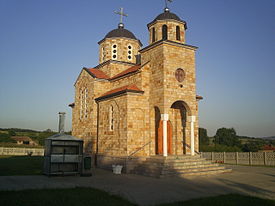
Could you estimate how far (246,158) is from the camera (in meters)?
23.5

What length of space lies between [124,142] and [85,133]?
18.5 feet

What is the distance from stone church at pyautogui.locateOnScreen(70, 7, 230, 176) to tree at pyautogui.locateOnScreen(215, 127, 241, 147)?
155 ft

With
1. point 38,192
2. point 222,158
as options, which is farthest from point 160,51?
point 222,158

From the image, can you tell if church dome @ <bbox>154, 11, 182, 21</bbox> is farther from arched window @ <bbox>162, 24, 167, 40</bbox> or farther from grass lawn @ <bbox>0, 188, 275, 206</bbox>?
grass lawn @ <bbox>0, 188, 275, 206</bbox>

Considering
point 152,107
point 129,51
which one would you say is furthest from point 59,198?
point 129,51

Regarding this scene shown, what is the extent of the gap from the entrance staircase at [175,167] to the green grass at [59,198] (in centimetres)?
520

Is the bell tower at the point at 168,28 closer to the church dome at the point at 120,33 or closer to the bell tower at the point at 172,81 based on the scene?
the bell tower at the point at 172,81

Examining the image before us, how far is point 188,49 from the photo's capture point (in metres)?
17.8

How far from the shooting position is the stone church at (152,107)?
642 inches

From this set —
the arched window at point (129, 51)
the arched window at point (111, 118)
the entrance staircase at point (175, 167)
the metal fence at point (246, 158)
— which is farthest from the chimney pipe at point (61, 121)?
the metal fence at point (246, 158)

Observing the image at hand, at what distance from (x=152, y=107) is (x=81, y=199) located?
9798 millimetres

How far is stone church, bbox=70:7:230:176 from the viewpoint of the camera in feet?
53.5

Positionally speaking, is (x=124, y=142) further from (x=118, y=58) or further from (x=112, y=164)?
(x=118, y=58)

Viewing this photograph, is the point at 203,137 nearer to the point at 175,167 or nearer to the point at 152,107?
the point at 152,107
